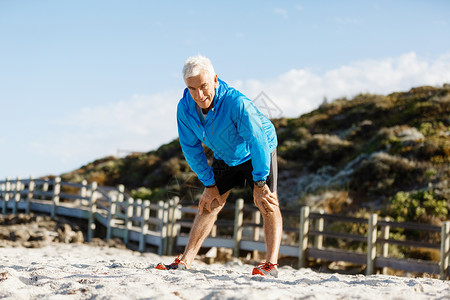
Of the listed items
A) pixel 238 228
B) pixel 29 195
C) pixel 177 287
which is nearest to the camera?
pixel 177 287

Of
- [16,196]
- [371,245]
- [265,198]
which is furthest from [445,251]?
[16,196]

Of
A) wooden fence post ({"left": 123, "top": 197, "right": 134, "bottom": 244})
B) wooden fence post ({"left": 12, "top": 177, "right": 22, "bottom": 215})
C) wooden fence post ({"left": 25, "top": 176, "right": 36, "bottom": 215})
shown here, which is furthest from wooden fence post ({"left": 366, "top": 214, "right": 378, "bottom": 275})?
wooden fence post ({"left": 12, "top": 177, "right": 22, "bottom": 215})

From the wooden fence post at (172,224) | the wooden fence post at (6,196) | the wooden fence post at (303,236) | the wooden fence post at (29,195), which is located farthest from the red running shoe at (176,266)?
the wooden fence post at (6,196)

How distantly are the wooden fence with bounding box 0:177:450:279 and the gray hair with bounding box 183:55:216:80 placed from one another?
588 centimetres

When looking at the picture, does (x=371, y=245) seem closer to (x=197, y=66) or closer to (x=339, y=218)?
(x=339, y=218)

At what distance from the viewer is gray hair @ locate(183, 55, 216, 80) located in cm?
387

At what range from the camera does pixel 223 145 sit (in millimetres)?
4113

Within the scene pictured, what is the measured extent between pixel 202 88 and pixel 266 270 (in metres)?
1.67

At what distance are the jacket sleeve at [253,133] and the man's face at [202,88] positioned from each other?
22 cm

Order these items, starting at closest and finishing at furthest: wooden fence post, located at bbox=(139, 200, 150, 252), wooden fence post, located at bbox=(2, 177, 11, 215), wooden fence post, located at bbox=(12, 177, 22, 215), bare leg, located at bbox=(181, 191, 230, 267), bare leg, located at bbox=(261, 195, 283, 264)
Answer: bare leg, located at bbox=(261, 195, 283, 264) → bare leg, located at bbox=(181, 191, 230, 267) → wooden fence post, located at bbox=(139, 200, 150, 252) → wooden fence post, located at bbox=(12, 177, 22, 215) → wooden fence post, located at bbox=(2, 177, 11, 215)

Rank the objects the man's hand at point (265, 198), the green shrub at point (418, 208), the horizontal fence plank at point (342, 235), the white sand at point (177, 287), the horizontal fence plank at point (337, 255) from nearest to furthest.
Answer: the white sand at point (177, 287)
the man's hand at point (265, 198)
the horizontal fence plank at point (337, 255)
the horizontal fence plank at point (342, 235)
the green shrub at point (418, 208)

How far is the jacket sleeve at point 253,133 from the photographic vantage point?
3.90 metres

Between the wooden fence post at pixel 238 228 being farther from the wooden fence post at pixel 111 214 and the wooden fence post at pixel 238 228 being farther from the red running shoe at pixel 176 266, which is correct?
the red running shoe at pixel 176 266

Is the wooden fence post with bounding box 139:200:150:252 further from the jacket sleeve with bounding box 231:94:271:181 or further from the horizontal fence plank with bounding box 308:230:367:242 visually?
the jacket sleeve with bounding box 231:94:271:181
